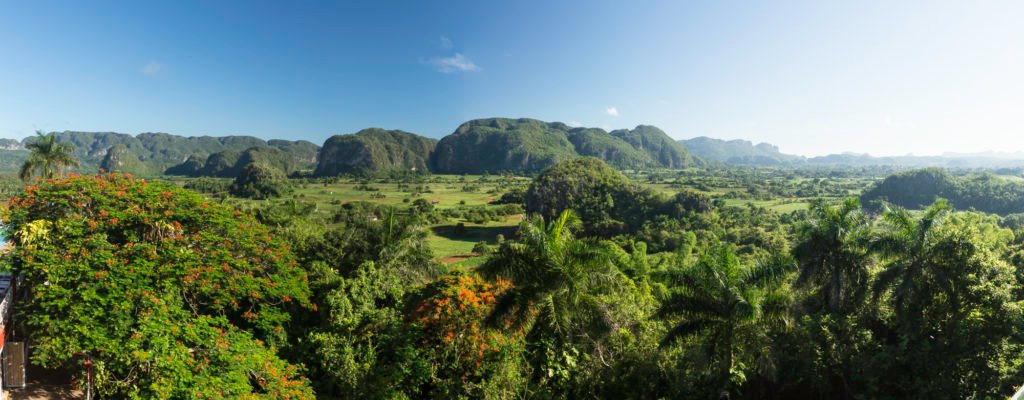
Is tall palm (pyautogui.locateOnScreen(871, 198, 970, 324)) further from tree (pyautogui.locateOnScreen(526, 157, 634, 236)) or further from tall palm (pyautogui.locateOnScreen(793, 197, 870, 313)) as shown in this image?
tree (pyautogui.locateOnScreen(526, 157, 634, 236))

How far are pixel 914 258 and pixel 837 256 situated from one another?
2364 mm

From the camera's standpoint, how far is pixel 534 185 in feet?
273

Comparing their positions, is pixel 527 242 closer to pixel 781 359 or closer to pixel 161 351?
pixel 781 359

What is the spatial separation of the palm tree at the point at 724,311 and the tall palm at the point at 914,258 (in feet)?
13.9

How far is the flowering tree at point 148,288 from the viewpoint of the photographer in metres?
9.52

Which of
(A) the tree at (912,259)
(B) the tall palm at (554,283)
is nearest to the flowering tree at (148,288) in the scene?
(B) the tall palm at (554,283)

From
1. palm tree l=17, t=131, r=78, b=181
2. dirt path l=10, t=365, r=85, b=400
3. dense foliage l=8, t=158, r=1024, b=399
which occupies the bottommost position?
dirt path l=10, t=365, r=85, b=400

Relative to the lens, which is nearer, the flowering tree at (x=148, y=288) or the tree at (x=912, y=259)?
the flowering tree at (x=148, y=288)

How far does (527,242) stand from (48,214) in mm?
14055

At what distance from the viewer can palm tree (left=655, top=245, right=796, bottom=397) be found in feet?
38.0

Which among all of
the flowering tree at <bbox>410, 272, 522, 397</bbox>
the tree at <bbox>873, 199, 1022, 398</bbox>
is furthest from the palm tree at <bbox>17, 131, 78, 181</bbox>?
the tree at <bbox>873, 199, 1022, 398</bbox>

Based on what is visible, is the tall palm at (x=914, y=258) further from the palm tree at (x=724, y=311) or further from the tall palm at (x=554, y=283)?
the tall palm at (x=554, y=283)

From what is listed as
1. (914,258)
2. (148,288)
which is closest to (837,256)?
(914,258)

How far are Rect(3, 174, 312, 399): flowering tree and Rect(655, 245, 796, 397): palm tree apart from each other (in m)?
11.0
